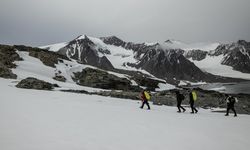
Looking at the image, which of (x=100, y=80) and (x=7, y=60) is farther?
(x=100, y=80)

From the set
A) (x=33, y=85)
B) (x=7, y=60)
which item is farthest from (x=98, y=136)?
(x=7, y=60)

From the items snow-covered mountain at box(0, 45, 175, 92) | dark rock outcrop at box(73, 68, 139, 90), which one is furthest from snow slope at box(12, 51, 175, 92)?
dark rock outcrop at box(73, 68, 139, 90)

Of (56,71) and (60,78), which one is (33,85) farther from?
(56,71)

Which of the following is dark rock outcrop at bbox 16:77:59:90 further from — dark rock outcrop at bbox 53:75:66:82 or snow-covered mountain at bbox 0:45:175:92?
dark rock outcrop at bbox 53:75:66:82

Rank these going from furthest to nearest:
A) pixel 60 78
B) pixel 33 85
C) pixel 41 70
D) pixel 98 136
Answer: pixel 41 70
pixel 60 78
pixel 33 85
pixel 98 136

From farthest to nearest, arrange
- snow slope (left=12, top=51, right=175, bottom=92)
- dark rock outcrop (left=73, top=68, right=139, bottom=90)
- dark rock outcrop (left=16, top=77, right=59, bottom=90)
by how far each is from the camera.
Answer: dark rock outcrop (left=73, top=68, right=139, bottom=90) → snow slope (left=12, top=51, right=175, bottom=92) → dark rock outcrop (left=16, top=77, right=59, bottom=90)

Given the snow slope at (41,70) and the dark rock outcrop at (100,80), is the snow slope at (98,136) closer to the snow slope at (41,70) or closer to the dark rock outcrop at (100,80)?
the snow slope at (41,70)

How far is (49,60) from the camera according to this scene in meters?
75.3

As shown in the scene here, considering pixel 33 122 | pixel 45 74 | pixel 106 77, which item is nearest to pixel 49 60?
pixel 45 74

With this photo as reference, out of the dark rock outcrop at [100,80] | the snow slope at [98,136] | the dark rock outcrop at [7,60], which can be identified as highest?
the dark rock outcrop at [7,60]

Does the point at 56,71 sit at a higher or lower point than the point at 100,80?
higher

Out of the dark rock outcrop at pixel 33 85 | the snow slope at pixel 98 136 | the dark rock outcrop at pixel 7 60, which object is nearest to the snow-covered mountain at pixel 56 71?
the dark rock outcrop at pixel 7 60

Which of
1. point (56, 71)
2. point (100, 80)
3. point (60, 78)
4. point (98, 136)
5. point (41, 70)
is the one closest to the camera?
point (98, 136)

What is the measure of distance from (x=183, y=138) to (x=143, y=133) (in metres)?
1.99
